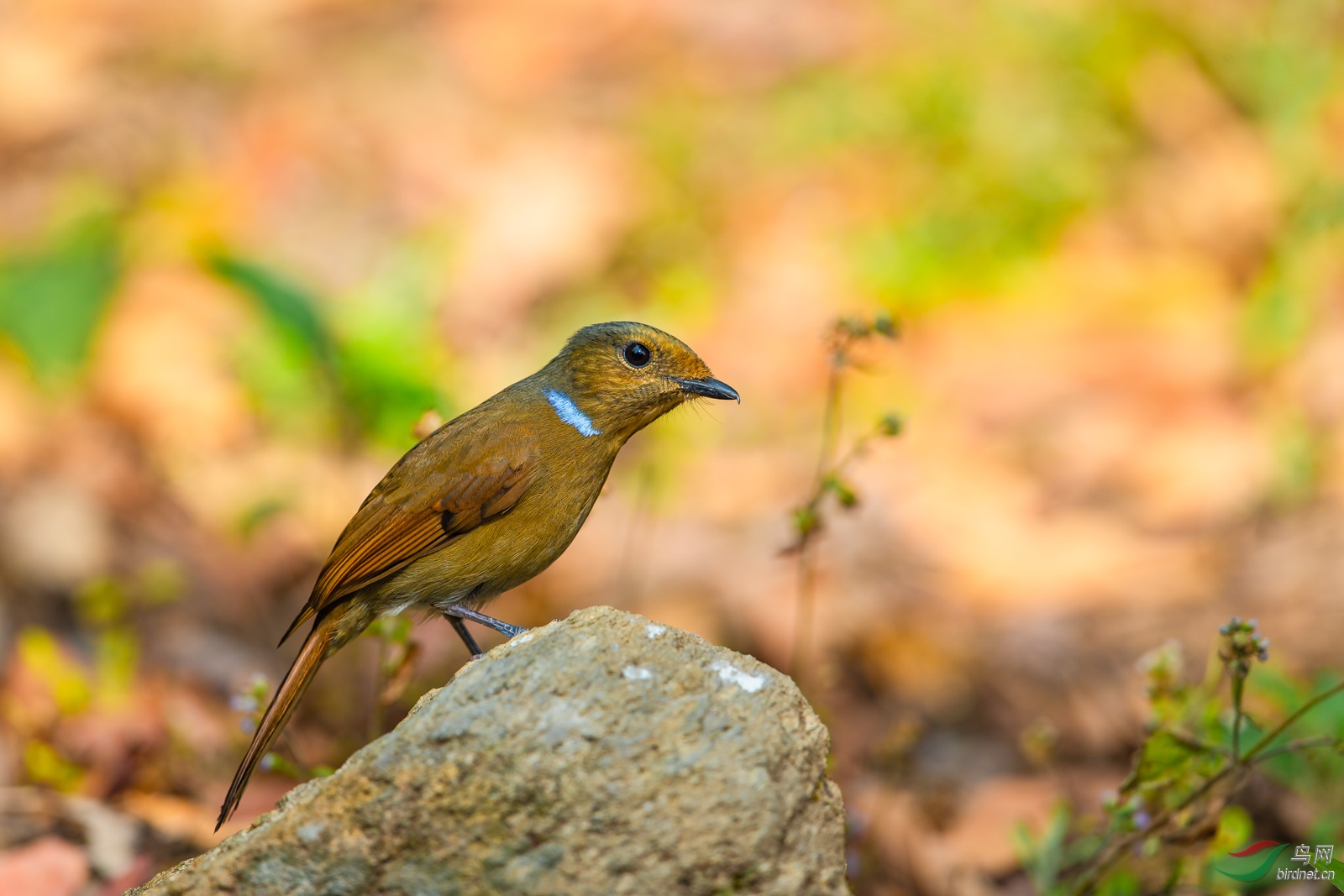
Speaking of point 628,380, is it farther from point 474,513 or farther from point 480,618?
point 480,618

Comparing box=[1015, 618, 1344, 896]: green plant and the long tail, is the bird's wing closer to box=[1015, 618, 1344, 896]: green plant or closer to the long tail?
the long tail

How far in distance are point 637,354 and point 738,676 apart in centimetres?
153

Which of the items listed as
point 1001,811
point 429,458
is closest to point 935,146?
point 1001,811

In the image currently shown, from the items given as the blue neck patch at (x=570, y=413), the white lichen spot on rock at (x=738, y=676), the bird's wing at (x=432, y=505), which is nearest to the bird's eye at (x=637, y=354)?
the blue neck patch at (x=570, y=413)

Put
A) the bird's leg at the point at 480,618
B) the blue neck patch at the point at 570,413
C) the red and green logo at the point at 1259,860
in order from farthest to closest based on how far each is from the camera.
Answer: the blue neck patch at the point at 570,413
the bird's leg at the point at 480,618
the red and green logo at the point at 1259,860

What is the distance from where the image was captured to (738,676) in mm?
2533

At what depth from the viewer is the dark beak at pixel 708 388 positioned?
3.79 m

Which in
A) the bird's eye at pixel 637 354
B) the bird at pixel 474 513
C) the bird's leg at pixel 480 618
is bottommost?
the bird's leg at pixel 480 618

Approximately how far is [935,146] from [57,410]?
5.67 m

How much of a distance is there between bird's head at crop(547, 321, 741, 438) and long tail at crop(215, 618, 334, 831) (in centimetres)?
94

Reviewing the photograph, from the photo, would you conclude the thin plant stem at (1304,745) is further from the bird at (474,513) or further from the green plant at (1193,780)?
the bird at (474,513)

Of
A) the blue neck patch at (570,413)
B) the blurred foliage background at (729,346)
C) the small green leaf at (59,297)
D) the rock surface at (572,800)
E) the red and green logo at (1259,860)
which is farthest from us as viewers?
the small green leaf at (59,297)

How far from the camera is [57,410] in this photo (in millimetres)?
6914

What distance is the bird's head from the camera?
3.81m
